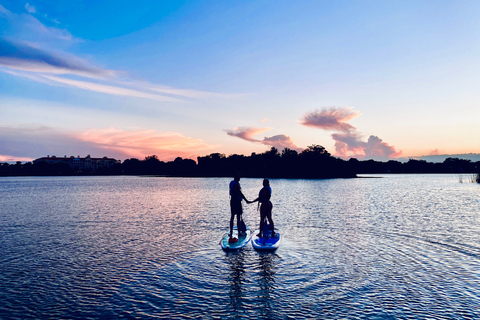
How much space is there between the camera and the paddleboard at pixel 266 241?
59.0 feet

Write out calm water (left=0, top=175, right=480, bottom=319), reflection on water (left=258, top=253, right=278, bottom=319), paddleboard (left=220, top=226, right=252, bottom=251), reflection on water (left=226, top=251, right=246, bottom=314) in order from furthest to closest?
paddleboard (left=220, top=226, right=252, bottom=251)
reflection on water (left=226, top=251, right=246, bottom=314)
calm water (left=0, top=175, right=480, bottom=319)
reflection on water (left=258, top=253, right=278, bottom=319)

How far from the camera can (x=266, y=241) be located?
18.7 m

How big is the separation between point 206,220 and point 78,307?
2074 centimetres

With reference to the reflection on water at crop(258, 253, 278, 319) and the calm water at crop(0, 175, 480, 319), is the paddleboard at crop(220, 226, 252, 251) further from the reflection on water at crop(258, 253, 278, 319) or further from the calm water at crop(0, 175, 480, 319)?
the reflection on water at crop(258, 253, 278, 319)

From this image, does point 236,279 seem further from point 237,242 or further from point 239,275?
point 237,242

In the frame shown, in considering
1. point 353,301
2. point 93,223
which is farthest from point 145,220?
point 353,301

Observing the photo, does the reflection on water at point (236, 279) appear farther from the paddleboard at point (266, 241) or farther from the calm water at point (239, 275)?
the paddleboard at point (266, 241)

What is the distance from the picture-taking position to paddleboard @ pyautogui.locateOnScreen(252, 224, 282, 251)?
59.0ft

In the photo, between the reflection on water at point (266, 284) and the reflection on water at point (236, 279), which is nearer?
the reflection on water at point (266, 284)

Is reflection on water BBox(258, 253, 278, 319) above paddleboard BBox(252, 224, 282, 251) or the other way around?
the other way around

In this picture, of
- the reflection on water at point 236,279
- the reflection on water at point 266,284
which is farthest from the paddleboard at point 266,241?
the reflection on water at point 236,279

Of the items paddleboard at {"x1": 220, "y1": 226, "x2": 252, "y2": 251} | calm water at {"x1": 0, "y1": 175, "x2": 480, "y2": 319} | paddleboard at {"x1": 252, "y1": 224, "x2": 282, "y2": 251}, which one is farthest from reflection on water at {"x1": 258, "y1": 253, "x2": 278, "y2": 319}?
paddleboard at {"x1": 220, "y1": 226, "x2": 252, "y2": 251}

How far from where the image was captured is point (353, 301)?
35.9 ft

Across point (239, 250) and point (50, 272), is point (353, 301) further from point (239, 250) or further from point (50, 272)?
point (50, 272)
